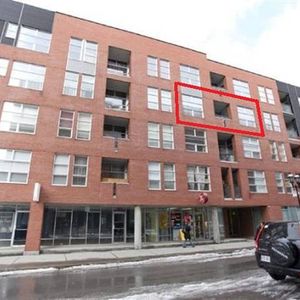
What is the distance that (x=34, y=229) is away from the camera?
15.9 meters

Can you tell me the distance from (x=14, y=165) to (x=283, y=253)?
15633 mm

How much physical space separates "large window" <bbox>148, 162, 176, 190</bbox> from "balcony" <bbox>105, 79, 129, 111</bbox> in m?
5.31

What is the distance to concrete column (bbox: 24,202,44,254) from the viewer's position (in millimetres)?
15547

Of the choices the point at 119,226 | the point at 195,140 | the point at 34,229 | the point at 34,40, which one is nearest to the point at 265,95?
the point at 195,140

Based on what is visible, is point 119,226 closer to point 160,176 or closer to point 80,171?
point 160,176

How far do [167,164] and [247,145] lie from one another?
9.11m

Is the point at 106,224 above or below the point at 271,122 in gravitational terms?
below

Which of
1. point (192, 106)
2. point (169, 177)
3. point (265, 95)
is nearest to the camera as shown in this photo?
point (169, 177)

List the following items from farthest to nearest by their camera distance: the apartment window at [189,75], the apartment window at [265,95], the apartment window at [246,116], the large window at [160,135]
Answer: the apartment window at [265,95]
the apartment window at [246,116]
the apartment window at [189,75]
the large window at [160,135]

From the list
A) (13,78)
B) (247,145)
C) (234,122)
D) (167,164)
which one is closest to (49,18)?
(13,78)

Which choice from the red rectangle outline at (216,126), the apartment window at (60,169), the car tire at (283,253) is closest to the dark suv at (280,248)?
the car tire at (283,253)

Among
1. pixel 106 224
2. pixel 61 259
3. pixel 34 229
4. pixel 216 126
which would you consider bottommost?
pixel 61 259

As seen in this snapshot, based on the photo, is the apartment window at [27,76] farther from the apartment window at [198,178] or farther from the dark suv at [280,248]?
the dark suv at [280,248]

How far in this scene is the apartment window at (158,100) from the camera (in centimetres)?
2201
